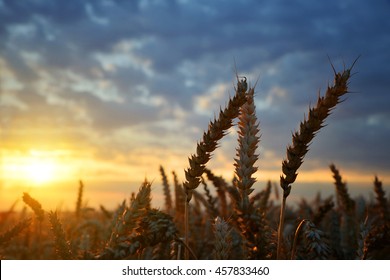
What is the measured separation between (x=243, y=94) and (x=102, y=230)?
3581 mm

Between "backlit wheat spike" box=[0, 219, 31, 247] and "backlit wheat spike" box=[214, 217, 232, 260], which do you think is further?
"backlit wheat spike" box=[0, 219, 31, 247]

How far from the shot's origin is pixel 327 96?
88.9 inches

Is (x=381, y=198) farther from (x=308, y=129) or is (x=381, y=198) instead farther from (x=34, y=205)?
(x=34, y=205)

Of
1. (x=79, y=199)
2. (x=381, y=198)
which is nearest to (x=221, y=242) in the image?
(x=381, y=198)

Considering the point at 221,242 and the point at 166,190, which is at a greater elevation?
the point at 166,190

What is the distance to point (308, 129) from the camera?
224 centimetres

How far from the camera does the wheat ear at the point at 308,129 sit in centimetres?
223

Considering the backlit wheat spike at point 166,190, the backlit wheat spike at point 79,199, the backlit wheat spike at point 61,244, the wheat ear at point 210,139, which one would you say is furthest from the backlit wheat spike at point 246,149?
the backlit wheat spike at point 79,199

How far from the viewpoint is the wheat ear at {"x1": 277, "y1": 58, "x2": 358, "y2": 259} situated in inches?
87.9

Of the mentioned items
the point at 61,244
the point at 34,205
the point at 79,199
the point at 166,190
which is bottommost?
the point at 61,244

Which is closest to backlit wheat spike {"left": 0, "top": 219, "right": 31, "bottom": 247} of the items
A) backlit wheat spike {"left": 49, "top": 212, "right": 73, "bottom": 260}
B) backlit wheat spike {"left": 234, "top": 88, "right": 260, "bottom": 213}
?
backlit wheat spike {"left": 49, "top": 212, "right": 73, "bottom": 260}

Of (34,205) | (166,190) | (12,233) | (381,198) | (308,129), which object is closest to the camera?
(308,129)

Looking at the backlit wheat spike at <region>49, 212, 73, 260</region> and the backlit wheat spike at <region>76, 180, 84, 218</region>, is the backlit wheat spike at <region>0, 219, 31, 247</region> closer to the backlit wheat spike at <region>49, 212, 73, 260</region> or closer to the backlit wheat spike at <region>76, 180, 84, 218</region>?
the backlit wheat spike at <region>49, 212, 73, 260</region>
